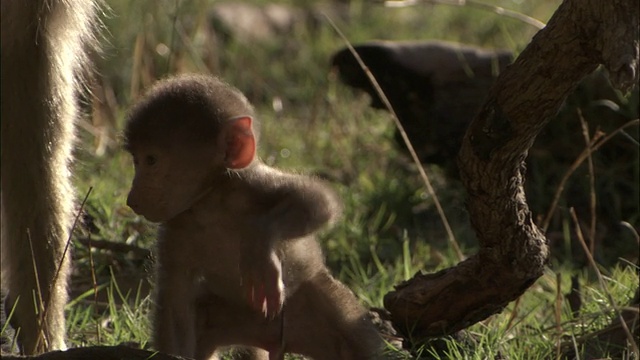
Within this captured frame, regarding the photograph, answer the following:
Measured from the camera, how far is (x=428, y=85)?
549 cm

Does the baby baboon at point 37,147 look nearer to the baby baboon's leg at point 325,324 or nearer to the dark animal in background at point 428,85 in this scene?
the baby baboon's leg at point 325,324

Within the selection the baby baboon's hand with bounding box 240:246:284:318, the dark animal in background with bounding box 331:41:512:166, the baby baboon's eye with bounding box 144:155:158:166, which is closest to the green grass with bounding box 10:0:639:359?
the dark animal in background with bounding box 331:41:512:166

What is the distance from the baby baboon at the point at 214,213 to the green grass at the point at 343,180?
13.8 inches

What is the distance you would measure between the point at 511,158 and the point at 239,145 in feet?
2.42

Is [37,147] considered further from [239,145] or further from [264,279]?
[264,279]

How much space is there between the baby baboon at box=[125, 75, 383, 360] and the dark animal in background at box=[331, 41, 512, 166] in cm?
250

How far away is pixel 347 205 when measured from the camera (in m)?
5.26

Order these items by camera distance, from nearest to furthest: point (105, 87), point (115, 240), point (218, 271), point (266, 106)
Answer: point (218, 271) < point (115, 240) < point (105, 87) < point (266, 106)

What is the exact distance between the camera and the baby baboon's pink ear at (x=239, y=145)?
285 cm

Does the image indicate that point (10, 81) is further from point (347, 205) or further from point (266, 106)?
point (266, 106)

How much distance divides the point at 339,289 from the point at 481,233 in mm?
462

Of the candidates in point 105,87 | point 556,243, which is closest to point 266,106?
point 105,87

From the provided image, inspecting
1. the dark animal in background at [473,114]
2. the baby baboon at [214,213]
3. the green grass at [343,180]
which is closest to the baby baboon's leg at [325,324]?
the baby baboon at [214,213]

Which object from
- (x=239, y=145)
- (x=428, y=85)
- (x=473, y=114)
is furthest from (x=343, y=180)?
(x=239, y=145)
